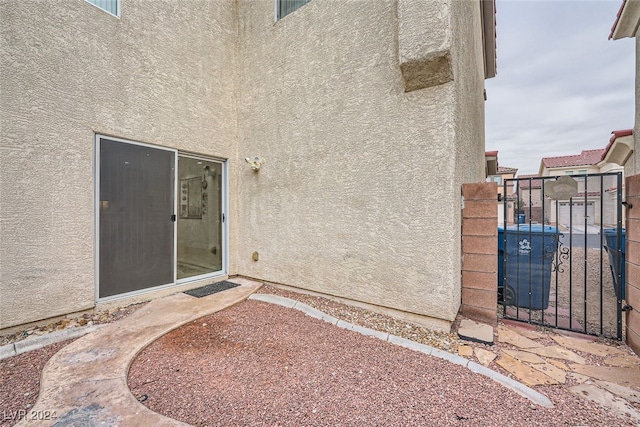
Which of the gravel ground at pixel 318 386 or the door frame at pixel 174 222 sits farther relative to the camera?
the door frame at pixel 174 222

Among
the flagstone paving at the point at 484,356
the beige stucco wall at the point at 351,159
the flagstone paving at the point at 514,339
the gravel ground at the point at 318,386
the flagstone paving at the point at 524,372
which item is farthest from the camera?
the beige stucco wall at the point at 351,159

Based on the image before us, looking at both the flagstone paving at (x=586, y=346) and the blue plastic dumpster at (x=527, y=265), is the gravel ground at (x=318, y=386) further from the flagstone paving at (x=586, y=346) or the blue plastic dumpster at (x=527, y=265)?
the blue plastic dumpster at (x=527, y=265)

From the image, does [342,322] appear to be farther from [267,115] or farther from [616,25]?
[616,25]

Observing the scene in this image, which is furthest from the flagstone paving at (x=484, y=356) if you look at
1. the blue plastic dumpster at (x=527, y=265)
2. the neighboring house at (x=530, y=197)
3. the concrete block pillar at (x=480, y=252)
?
the neighboring house at (x=530, y=197)

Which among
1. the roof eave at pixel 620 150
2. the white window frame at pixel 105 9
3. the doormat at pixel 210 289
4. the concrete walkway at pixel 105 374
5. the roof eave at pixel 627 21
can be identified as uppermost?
the roof eave at pixel 627 21

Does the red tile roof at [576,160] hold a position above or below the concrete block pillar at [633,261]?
above

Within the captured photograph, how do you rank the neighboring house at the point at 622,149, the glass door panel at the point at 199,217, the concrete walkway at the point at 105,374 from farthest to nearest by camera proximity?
the neighboring house at the point at 622,149 → the glass door panel at the point at 199,217 → the concrete walkway at the point at 105,374

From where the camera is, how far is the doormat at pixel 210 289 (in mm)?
5438

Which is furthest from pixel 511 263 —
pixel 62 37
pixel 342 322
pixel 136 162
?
pixel 62 37

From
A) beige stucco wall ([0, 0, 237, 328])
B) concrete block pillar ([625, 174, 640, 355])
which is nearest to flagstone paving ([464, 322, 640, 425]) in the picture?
concrete block pillar ([625, 174, 640, 355])

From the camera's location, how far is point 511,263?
4863 mm

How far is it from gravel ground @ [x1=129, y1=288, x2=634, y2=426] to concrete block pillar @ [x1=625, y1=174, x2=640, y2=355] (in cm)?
175

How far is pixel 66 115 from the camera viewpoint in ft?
13.7

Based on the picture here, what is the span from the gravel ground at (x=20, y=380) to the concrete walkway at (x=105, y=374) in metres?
0.11
